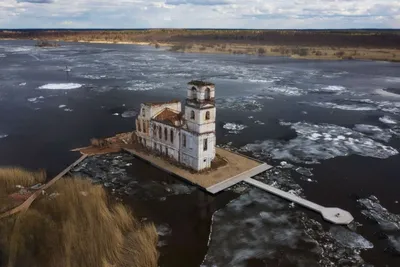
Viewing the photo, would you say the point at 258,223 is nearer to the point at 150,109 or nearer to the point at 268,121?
the point at 150,109

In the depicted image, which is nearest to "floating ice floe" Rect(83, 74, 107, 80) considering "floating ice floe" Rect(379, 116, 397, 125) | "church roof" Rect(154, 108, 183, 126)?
"church roof" Rect(154, 108, 183, 126)

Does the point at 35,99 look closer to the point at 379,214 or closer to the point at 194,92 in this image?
the point at 194,92

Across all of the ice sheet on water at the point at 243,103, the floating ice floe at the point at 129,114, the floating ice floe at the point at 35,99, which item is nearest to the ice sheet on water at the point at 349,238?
the ice sheet on water at the point at 243,103

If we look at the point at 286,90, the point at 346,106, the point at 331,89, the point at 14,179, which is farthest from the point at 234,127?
the point at 331,89

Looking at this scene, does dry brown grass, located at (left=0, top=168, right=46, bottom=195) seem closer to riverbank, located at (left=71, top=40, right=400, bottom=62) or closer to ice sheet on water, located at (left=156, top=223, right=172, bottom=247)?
ice sheet on water, located at (left=156, top=223, right=172, bottom=247)

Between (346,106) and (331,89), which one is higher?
(331,89)
